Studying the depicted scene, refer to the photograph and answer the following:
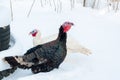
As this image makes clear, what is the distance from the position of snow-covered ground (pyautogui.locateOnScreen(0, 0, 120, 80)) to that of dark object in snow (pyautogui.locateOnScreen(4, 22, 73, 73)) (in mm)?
41

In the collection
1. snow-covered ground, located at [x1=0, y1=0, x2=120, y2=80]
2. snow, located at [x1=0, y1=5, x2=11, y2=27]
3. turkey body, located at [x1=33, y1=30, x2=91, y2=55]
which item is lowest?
snow-covered ground, located at [x1=0, y1=0, x2=120, y2=80]

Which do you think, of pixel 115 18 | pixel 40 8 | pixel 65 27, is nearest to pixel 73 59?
pixel 65 27

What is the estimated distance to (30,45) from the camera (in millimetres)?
2309

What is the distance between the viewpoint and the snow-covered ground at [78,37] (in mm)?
1974

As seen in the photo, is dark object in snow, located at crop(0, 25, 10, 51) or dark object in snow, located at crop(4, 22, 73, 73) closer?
dark object in snow, located at crop(4, 22, 73, 73)

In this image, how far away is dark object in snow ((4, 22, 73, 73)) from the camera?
1901 millimetres

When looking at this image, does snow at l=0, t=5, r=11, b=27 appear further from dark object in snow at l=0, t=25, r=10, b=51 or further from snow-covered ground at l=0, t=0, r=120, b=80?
snow-covered ground at l=0, t=0, r=120, b=80

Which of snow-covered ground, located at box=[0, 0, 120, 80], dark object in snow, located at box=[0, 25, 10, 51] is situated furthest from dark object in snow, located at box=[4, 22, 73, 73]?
dark object in snow, located at box=[0, 25, 10, 51]

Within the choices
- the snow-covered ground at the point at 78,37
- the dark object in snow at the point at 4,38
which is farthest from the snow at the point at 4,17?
the snow-covered ground at the point at 78,37

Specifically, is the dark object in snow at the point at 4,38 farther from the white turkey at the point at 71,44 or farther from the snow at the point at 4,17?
the white turkey at the point at 71,44

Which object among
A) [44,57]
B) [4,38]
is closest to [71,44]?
[44,57]

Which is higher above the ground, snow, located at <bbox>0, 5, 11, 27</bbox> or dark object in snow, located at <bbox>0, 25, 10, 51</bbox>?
snow, located at <bbox>0, 5, 11, 27</bbox>

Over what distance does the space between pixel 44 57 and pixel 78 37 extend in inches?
22.6

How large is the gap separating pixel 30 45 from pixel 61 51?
0.41 metres
